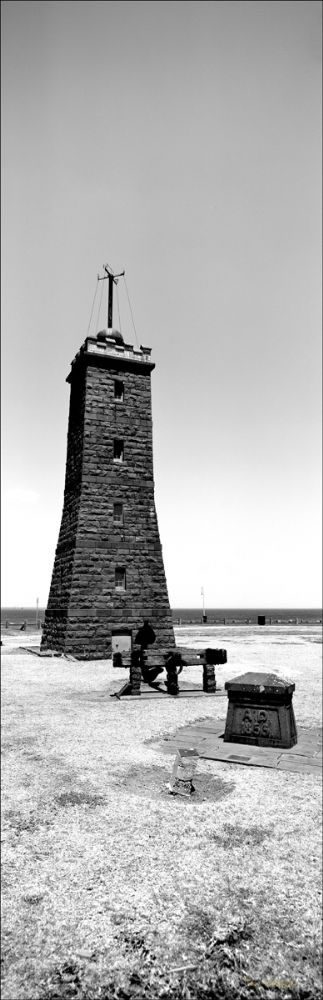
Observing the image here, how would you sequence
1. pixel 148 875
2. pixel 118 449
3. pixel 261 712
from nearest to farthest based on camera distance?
pixel 148 875 < pixel 261 712 < pixel 118 449

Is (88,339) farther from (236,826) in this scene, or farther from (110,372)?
(236,826)

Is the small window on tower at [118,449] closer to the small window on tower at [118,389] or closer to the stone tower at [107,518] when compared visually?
the stone tower at [107,518]

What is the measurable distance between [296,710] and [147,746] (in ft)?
13.2

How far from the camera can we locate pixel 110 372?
2370 centimetres

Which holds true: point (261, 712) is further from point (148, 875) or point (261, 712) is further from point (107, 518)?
point (107, 518)

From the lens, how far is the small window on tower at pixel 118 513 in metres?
22.5

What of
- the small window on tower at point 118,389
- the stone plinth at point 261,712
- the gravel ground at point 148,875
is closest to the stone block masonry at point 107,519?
the small window on tower at point 118,389

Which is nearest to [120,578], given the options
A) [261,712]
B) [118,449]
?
[118,449]

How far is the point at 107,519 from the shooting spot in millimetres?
22219

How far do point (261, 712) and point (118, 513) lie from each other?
15289 mm

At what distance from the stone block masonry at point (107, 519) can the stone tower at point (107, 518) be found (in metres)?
0.04

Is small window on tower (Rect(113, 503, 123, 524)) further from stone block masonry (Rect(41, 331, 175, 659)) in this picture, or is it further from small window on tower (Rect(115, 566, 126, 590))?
small window on tower (Rect(115, 566, 126, 590))

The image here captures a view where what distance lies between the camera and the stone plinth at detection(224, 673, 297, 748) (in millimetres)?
7637

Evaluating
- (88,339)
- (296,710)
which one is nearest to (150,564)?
(88,339)
